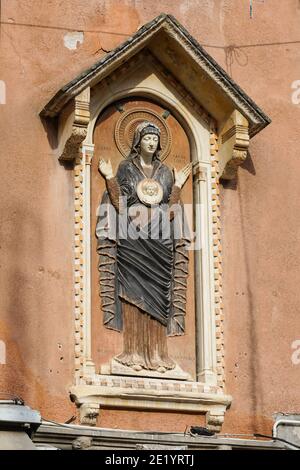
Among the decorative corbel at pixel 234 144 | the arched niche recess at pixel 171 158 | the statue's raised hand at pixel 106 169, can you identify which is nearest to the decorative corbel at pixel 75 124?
the arched niche recess at pixel 171 158

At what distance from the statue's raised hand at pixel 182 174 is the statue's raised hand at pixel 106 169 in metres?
0.64

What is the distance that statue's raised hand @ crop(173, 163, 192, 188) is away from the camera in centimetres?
1414

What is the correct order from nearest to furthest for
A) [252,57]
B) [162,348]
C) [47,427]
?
1. [47,427]
2. [162,348]
3. [252,57]

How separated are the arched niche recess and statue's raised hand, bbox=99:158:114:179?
7cm

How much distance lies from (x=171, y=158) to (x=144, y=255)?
3.55 feet

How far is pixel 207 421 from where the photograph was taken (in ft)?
44.1

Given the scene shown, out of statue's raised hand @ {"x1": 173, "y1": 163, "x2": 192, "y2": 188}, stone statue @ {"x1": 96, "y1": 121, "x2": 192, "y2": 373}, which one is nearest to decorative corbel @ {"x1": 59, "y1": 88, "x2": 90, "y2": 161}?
stone statue @ {"x1": 96, "y1": 121, "x2": 192, "y2": 373}

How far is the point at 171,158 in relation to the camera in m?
14.3

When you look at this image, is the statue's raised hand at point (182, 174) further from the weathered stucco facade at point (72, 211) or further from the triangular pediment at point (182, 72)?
the triangular pediment at point (182, 72)

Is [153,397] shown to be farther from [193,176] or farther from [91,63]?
[91,63]

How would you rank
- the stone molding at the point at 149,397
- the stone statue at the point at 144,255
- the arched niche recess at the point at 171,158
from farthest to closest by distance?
the stone statue at the point at 144,255, the arched niche recess at the point at 171,158, the stone molding at the point at 149,397

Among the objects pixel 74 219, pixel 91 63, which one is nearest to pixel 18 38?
→ pixel 91 63

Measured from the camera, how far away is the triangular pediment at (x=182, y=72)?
1359cm

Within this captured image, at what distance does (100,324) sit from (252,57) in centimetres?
319
